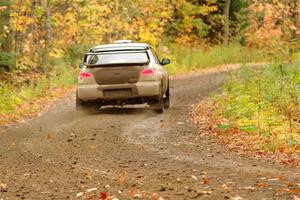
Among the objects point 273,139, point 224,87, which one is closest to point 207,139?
point 273,139

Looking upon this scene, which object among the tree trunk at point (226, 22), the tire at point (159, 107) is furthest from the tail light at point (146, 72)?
the tree trunk at point (226, 22)

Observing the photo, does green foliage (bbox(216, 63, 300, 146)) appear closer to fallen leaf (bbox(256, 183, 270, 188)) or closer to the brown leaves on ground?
the brown leaves on ground

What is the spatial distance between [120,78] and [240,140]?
16.1 feet

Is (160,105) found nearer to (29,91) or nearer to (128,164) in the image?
(128,164)

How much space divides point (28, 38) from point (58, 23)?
200cm

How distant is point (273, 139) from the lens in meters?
10.8

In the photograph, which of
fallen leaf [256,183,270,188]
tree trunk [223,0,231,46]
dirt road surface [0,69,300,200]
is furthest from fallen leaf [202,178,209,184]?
tree trunk [223,0,231,46]

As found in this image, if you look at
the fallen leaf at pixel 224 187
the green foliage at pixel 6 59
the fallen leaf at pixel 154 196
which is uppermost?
the green foliage at pixel 6 59

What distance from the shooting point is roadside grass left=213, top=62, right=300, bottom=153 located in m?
10.9

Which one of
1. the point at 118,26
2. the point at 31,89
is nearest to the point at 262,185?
the point at 31,89

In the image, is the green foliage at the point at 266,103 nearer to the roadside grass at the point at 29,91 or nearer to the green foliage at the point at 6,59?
the roadside grass at the point at 29,91

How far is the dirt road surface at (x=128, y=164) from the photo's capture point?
7617 mm

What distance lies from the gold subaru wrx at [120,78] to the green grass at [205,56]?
14319mm

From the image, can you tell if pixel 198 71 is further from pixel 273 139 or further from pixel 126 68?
pixel 273 139
